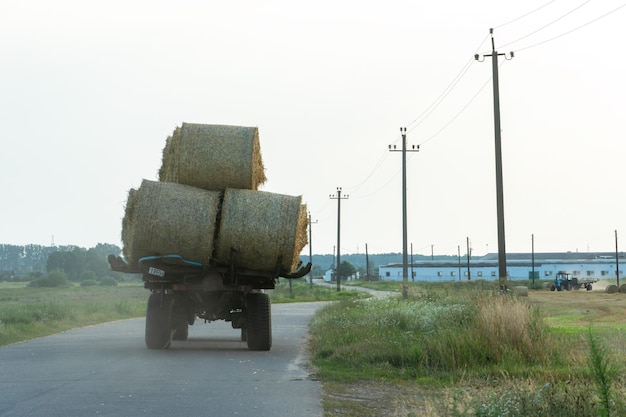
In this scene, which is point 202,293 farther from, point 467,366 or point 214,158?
point 467,366

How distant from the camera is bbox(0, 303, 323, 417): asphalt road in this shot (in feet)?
33.1

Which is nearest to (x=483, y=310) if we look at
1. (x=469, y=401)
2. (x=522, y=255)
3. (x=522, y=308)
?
(x=522, y=308)

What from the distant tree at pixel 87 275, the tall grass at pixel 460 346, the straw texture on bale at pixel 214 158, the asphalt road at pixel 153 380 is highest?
the distant tree at pixel 87 275

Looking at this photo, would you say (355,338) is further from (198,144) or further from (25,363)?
(25,363)

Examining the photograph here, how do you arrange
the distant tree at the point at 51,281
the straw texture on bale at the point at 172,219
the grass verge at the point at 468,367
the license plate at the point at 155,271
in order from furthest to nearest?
the distant tree at the point at 51,281 < the license plate at the point at 155,271 < the straw texture on bale at the point at 172,219 < the grass verge at the point at 468,367

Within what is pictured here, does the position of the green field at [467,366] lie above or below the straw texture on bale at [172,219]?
below

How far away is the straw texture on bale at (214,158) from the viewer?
55.2 feet

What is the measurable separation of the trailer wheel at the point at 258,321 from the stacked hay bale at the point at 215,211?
1.17m

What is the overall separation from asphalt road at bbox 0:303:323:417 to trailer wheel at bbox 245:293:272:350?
0.31 meters

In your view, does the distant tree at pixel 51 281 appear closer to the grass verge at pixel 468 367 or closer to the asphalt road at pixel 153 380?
the asphalt road at pixel 153 380

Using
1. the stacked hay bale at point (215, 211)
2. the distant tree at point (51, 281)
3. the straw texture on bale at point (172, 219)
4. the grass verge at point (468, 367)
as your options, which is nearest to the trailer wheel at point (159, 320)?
the stacked hay bale at point (215, 211)

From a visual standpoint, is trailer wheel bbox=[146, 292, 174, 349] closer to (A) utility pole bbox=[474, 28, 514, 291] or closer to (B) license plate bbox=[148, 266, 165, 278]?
(B) license plate bbox=[148, 266, 165, 278]

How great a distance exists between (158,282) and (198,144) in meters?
2.74

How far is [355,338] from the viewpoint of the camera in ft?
60.0
